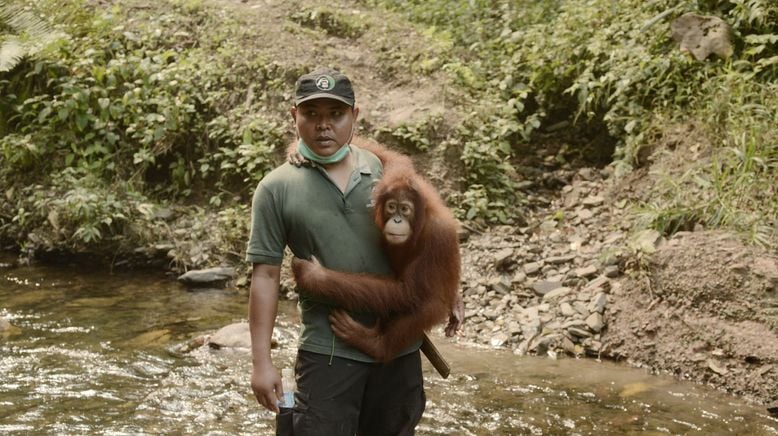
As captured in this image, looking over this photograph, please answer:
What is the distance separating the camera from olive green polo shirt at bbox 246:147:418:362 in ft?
9.05

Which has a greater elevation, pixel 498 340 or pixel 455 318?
pixel 455 318

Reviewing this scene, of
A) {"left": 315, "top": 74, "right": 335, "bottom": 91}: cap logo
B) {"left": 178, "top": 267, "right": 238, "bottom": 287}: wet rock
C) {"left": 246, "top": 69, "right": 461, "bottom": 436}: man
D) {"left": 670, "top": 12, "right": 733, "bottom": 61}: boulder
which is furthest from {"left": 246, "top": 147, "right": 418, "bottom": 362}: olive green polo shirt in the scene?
{"left": 670, "top": 12, "right": 733, "bottom": 61}: boulder

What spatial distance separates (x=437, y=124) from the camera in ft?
24.3

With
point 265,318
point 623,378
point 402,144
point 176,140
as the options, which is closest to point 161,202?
point 176,140

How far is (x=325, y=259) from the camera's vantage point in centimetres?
282

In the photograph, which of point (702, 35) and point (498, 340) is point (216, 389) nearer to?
point (498, 340)

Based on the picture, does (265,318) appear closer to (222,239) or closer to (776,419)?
(776,419)

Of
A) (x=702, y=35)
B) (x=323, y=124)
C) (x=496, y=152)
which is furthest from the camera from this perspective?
(x=496, y=152)

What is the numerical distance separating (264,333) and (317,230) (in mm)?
378

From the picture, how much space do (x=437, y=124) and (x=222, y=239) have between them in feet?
6.98

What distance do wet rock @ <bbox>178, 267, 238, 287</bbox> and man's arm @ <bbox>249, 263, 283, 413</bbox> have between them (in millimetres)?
4286

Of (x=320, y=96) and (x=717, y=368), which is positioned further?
(x=717, y=368)

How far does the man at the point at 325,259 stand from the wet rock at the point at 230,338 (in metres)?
2.78

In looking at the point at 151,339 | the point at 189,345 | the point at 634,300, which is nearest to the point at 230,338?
the point at 189,345
